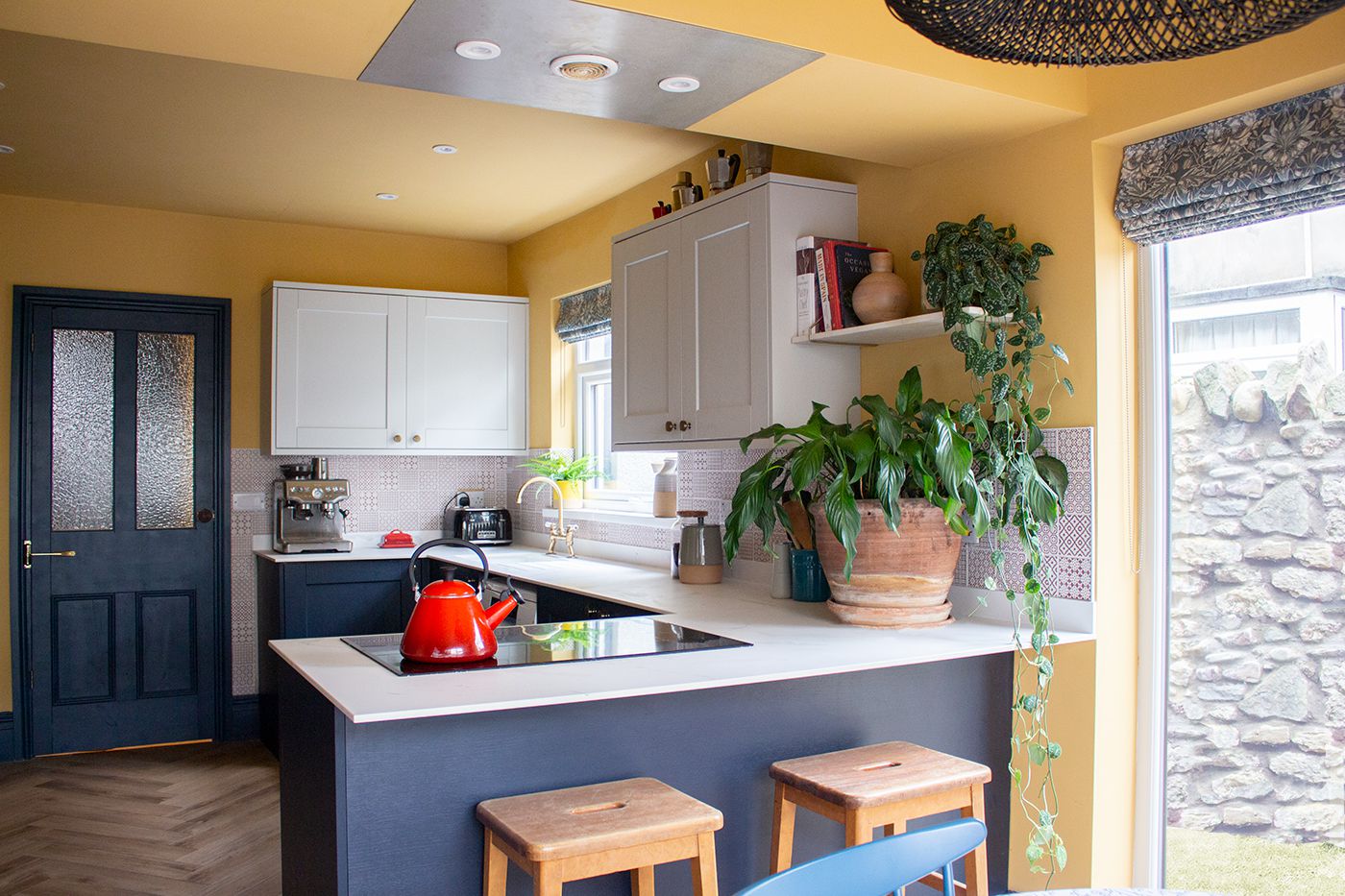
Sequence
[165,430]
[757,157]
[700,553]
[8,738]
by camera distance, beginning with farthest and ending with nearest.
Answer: [165,430]
[8,738]
[700,553]
[757,157]

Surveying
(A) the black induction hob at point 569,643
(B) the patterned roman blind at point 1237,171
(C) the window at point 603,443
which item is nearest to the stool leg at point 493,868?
(A) the black induction hob at point 569,643

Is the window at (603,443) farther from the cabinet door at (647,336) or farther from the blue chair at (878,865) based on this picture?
the blue chair at (878,865)

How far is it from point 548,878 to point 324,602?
3.37 meters

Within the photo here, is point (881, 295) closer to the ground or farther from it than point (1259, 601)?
farther from it

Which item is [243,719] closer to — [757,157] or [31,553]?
[31,553]

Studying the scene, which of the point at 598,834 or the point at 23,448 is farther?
the point at 23,448

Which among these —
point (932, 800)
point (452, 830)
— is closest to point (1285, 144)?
point (932, 800)

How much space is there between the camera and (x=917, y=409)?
2.72 m

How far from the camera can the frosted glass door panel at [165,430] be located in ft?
17.0

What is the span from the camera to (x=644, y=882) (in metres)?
2.16

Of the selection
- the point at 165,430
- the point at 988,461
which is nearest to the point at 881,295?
the point at 988,461

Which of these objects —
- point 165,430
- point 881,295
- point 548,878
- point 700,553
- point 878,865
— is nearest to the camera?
point 878,865

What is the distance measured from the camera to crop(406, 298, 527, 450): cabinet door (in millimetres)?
5438

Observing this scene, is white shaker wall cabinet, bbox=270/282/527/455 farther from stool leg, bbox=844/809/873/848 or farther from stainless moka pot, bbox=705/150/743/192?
stool leg, bbox=844/809/873/848
